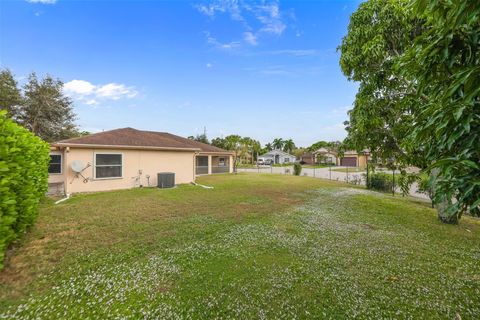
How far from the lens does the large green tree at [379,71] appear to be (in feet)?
17.7

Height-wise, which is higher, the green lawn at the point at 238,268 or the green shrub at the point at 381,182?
the green shrub at the point at 381,182

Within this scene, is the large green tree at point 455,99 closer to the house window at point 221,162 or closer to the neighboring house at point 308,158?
the house window at point 221,162

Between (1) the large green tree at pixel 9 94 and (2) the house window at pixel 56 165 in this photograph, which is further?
(1) the large green tree at pixel 9 94

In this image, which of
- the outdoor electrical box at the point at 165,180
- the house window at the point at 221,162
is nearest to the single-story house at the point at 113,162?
the outdoor electrical box at the point at 165,180

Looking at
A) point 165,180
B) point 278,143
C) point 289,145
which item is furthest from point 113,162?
point 278,143

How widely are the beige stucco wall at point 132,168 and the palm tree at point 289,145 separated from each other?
58.5 meters

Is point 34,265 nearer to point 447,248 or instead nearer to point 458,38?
point 458,38

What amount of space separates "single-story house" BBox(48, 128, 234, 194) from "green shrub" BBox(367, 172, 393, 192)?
517 inches

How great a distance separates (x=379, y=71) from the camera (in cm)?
589

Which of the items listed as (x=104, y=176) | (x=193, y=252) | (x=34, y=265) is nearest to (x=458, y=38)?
(x=193, y=252)

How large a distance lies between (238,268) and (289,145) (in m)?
68.6

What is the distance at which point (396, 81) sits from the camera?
5965mm

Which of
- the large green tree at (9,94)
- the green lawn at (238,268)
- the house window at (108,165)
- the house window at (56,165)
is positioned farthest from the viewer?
the large green tree at (9,94)

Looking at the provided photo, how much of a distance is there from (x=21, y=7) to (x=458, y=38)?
13858mm
